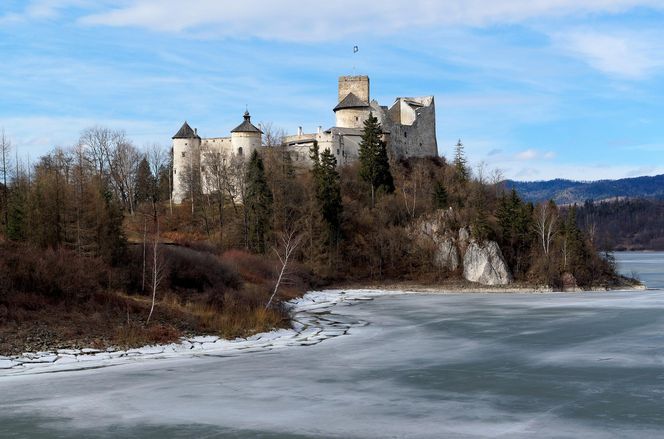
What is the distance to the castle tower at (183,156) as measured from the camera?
218 ft

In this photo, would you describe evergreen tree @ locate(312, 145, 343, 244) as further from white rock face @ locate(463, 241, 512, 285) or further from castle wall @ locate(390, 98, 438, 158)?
castle wall @ locate(390, 98, 438, 158)

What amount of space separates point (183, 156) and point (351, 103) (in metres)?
18.0

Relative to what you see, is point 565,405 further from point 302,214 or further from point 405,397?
point 302,214

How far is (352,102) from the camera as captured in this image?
72.2 meters

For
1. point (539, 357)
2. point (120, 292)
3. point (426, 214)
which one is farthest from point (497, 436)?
point (426, 214)

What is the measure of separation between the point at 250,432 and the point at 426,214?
49.6 m

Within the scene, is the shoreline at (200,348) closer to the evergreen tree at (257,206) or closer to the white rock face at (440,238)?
the evergreen tree at (257,206)

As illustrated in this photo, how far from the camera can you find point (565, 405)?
14.1m

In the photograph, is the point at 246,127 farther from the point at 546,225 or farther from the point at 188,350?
the point at 188,350

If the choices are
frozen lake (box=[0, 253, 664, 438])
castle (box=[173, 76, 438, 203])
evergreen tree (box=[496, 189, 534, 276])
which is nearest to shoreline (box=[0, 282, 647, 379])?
frozen lake (box=[0, 253, 664, 438])

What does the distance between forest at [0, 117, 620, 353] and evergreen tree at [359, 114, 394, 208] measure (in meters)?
0.14

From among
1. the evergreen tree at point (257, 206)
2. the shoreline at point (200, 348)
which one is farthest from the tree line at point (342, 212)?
the shoreline at point (200, 348)

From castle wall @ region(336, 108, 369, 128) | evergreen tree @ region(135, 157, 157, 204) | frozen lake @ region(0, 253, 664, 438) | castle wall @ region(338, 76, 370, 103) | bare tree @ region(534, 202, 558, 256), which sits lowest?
→ frozen lake @ region(0, 253, 664, 438)

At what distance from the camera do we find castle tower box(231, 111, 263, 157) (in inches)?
2566
